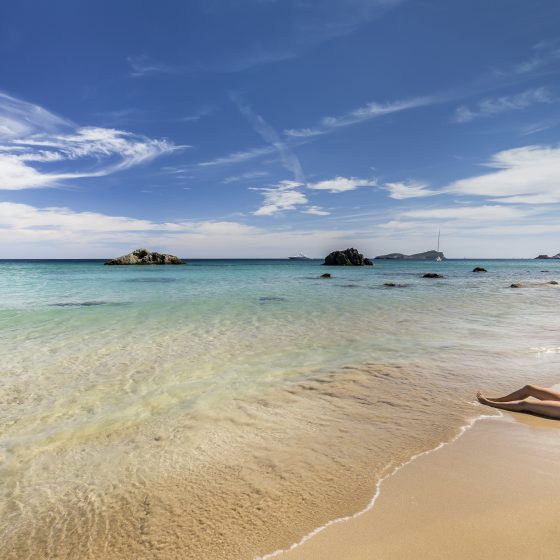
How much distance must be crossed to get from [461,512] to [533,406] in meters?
3.14

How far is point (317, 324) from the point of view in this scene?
44.6ft

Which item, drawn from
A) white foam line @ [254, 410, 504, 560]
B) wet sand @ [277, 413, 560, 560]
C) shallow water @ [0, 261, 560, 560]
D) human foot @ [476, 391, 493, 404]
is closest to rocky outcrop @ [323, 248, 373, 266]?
shallow water @ [0, 261, 560, 560]

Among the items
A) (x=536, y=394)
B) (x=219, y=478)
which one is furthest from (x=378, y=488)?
(x=536, y=394)

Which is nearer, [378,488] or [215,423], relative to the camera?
[378,488]

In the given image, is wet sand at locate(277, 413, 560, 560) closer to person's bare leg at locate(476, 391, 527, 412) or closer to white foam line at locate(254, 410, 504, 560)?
white foam line at locate(254, 410, 504, 560)

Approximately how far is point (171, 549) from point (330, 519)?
136cm

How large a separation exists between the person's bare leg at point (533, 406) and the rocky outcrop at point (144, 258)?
341 feet

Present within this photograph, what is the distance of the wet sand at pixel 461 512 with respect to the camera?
2.75 meters

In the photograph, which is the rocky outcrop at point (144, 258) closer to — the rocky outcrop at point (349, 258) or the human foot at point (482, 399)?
the rocky outcrop at point (349, 258)

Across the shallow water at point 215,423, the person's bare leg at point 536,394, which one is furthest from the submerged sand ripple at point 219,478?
the person's bare leg at point 536,394

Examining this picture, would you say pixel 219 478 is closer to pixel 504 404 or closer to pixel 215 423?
pixel 215 423

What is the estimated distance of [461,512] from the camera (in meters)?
3.14

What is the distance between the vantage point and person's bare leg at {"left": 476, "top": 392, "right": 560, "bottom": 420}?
5.21m

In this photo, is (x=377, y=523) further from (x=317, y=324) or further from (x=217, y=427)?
(x=317, y=324)
